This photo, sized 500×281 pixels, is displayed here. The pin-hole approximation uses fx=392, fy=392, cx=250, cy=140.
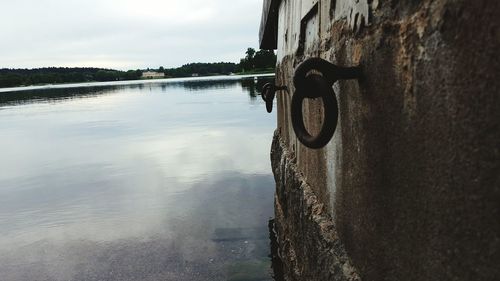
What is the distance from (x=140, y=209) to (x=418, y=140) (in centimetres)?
1040

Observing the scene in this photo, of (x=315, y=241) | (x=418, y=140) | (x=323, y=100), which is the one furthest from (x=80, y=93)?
(x=418, y=140)

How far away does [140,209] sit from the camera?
35.3 ft

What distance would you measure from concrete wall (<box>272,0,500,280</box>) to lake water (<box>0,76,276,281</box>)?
5350 millimetres

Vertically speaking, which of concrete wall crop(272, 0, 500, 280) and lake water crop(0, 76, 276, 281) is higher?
concrete wall crop(272, 0, 500, 280)

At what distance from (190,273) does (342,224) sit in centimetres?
537

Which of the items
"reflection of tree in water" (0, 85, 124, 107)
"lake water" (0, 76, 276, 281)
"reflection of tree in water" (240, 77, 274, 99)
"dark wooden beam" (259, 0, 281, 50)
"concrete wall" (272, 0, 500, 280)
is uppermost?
"dark wooden beam" (259, 0, 281, 50)

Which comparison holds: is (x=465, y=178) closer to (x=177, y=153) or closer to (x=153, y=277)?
(x=153, y=277)

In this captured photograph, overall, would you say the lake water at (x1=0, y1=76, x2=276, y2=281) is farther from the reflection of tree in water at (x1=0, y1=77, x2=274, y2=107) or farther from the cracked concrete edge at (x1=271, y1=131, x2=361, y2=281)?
the reflection of tree in water at (x1=0, y1=77, x2=274, y2=107)

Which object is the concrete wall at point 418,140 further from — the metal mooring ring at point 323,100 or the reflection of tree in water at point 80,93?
the reflection of tree in water at point 80,93

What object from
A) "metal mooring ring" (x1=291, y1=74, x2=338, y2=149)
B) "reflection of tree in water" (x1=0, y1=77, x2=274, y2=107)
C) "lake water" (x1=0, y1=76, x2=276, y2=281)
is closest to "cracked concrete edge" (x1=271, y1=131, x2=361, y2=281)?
"metal mooring ring" (x1=291, y1=74, x2=338, y2=149)

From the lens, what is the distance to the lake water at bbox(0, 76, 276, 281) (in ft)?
24.4

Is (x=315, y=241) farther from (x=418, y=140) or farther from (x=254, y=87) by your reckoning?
(x=254, y=87)

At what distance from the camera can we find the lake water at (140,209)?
24.4ft

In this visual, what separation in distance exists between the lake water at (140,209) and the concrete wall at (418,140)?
5350 mm
